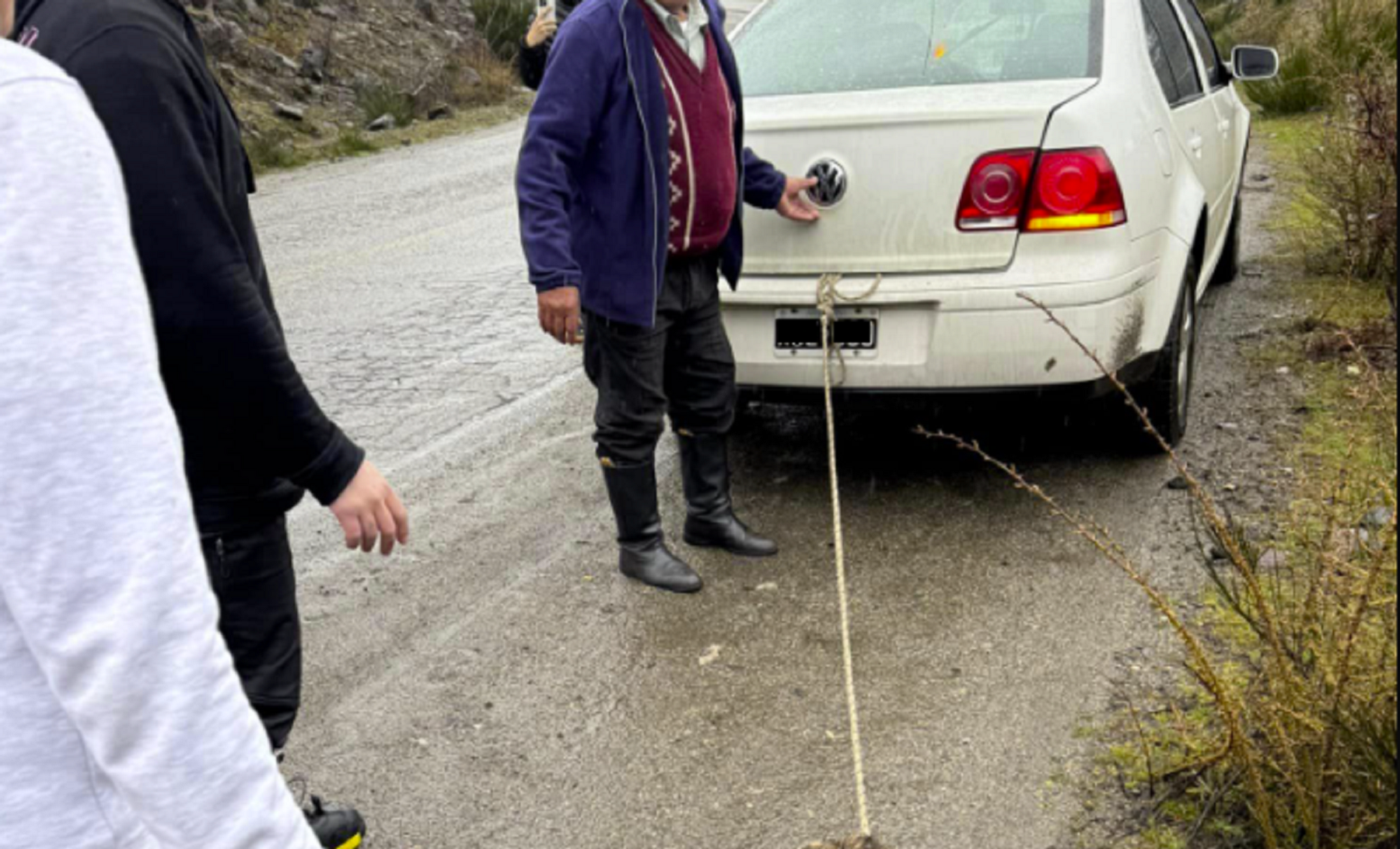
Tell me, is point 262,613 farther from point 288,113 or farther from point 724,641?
point 288,113

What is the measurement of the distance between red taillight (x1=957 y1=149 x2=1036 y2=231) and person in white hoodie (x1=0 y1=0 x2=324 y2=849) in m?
3.38

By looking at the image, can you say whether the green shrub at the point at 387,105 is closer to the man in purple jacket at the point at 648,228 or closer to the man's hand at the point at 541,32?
the man's hand at the point at 541,32

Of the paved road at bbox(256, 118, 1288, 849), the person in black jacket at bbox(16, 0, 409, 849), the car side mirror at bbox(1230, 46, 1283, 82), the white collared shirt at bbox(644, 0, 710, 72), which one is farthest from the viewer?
the car side mirror at bbox(1230, 46, 1283, 82)

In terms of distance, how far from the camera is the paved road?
3080 millimetres

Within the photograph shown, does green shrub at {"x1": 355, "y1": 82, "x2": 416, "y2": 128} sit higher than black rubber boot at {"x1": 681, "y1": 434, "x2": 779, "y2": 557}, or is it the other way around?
black rubber boot at {"x1": 681, "y1": 434, "x2": 779, "y2": 557}

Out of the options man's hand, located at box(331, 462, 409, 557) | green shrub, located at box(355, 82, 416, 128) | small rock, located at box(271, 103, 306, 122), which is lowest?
green shrub, located at box(355, 82, 416, 128)

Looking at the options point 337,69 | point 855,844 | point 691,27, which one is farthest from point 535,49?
point 337,69

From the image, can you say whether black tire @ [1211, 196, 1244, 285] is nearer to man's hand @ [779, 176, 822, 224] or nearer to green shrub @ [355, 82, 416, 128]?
man's hand @ [779, 176, 822, 224]

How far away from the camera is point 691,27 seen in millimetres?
4051

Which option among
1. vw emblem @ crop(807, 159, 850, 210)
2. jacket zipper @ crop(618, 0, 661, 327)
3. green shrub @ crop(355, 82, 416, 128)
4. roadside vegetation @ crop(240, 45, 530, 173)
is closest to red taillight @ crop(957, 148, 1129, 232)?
vw emblem @ crop(807, 159, 850, 210)

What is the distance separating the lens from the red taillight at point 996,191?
4.16m

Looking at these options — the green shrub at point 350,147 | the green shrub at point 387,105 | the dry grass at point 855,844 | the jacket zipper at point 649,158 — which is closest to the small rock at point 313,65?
the green shrub at point 387,105

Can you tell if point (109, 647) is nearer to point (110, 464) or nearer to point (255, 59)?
point (110, 464)

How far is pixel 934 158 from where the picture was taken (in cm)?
421
